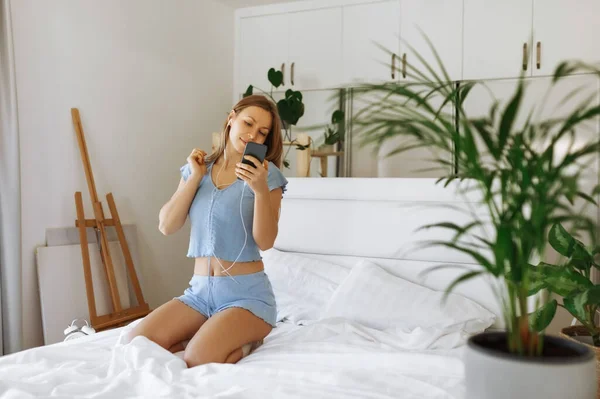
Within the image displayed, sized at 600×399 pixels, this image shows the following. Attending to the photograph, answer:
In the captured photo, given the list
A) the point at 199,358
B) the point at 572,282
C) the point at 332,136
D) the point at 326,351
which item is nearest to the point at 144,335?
the point at 199,358

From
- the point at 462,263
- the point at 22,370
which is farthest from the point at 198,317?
the point at 462,263

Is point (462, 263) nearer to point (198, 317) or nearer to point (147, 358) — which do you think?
point (198, 317)

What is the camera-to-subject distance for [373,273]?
8.11 ft

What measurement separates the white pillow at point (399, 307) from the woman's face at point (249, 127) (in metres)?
0.73

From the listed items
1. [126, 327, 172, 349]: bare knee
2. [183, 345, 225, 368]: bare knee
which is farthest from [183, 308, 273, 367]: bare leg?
[126, 327, 172, 349]: bare knee

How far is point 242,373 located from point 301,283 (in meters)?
1.02

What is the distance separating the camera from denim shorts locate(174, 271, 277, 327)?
197cm

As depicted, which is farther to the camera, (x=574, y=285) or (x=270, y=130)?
(x=270, y=130)

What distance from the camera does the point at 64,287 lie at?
9.40 feet

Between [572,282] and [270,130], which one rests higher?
[270,130]

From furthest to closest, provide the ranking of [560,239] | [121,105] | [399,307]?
[121,105] → [399,307] → [560,239]

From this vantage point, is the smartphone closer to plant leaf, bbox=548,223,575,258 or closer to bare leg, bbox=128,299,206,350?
bare leg, bbox=128,299,206,350

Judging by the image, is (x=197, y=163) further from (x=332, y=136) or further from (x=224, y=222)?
(x=332, y=136)

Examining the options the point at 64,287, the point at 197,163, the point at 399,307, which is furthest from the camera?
the point at 64,287
